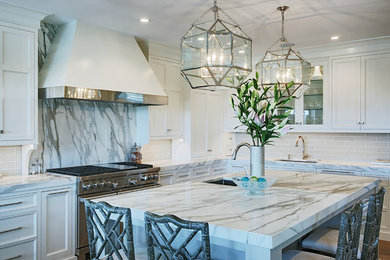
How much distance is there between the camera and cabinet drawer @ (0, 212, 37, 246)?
3.05 m

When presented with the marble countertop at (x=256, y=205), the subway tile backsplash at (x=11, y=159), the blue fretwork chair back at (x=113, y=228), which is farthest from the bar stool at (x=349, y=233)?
the subway tile backsplash at (x=11, y=159)

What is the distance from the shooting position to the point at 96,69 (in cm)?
392

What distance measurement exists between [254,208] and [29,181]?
7.22 ft

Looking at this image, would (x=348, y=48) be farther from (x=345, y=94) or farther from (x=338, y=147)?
(x=338, y=147)

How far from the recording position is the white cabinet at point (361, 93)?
15.5 feet

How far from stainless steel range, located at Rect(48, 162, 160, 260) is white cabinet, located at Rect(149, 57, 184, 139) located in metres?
0.73

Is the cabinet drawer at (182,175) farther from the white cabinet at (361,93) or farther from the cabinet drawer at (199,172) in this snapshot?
the white cabinet at (361,93)

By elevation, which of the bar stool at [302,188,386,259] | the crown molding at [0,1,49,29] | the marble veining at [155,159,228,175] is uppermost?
the crown molding at [0,1,49,29]

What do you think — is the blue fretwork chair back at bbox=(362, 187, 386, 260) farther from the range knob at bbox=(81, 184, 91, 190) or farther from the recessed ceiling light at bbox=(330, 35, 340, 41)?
the recessed ceiling light at bbox=(330, 35, 340, 41)

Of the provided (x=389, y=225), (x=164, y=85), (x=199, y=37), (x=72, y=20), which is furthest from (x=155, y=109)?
(x=389, y=225)

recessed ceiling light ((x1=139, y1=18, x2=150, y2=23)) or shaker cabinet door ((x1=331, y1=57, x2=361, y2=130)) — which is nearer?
recessed ceiling light ((x1=139, y1=18, x2=150, y2=23))

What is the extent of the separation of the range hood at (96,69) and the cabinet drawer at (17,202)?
3.27 ft

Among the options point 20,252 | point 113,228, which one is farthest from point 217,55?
point 20,252

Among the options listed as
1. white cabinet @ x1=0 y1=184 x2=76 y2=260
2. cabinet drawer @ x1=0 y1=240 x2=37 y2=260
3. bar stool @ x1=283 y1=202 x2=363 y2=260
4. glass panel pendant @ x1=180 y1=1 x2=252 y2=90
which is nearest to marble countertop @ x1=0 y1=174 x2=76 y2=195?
white cabinet @ x1=0 y1=184 x2=76 y2=260
